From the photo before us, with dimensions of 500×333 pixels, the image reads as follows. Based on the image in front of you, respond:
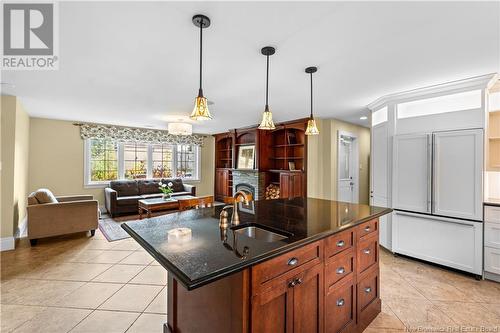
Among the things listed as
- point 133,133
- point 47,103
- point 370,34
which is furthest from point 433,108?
point 133,133

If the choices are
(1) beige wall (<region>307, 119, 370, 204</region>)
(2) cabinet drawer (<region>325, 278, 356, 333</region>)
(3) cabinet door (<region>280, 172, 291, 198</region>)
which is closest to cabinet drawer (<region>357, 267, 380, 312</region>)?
(2) cabinet drawer (<region>325, 278, 356, 333</region>)

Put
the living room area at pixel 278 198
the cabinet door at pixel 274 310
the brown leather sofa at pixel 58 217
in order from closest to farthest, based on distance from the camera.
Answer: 1. the cabinet door at pixel 274 310
2. the living room area at pixel 278 198
3. the brown leather sofa at pixel 58 217

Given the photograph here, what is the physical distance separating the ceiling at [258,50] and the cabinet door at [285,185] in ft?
7.57

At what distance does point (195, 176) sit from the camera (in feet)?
26.0

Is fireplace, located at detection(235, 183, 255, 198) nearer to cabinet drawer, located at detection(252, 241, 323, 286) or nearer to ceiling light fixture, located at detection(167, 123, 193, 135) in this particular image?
ceiling light fixture, located at detection(167, 123, 193, 135)

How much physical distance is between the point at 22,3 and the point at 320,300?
281 centimetres

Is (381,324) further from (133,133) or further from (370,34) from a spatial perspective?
(133,133)

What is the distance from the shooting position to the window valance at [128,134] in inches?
228

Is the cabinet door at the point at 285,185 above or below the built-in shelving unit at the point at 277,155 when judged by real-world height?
below

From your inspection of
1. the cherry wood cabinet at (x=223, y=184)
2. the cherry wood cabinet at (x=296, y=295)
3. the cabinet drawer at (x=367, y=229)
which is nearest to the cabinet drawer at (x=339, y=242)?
the cherry wood cabinet at (x=296, y=295)

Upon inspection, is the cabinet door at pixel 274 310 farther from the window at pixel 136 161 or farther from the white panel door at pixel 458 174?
the window at pixel 136 161

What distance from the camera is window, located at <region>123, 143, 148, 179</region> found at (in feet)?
21.5

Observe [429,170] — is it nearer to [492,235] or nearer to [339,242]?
[492,235]

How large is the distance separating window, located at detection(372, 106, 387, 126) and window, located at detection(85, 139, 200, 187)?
5.61m
